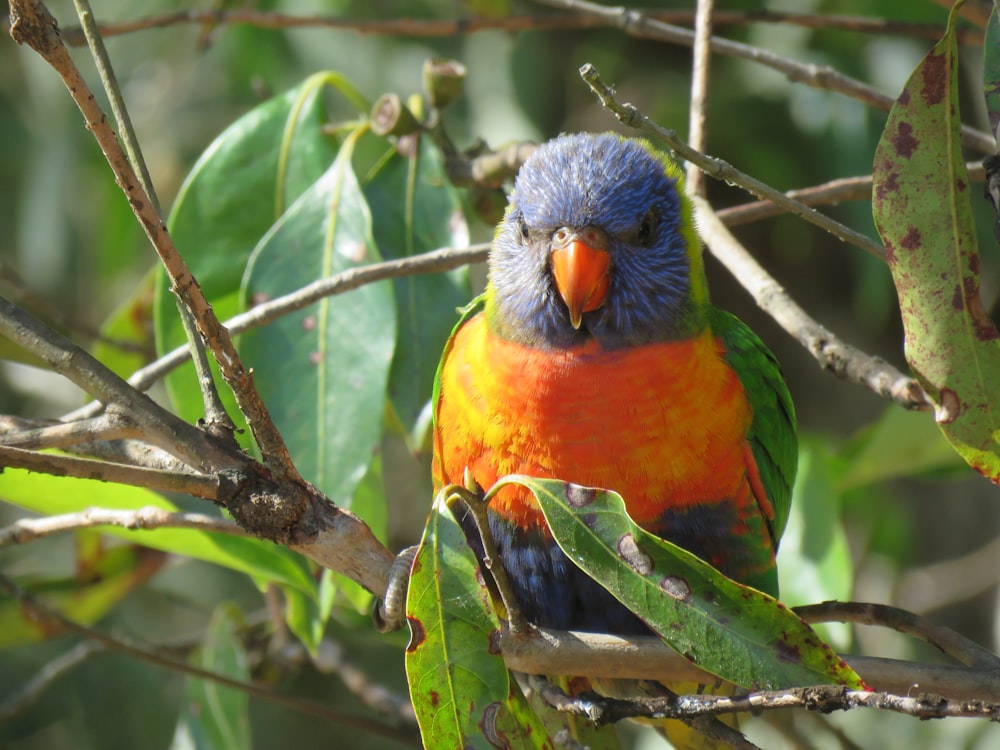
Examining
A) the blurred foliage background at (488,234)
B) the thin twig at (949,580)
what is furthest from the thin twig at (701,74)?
the thin twig at (949,580)

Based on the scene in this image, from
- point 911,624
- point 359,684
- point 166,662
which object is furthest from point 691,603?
point 359,684

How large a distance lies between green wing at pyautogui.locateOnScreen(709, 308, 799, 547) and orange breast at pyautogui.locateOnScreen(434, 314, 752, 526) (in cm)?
5

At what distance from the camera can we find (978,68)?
3191 millimetres

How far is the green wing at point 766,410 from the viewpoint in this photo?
1.87m

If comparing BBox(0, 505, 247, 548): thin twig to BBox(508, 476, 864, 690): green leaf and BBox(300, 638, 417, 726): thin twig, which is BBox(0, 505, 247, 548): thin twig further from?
BBox(300, 638, 417, 726): thin twig

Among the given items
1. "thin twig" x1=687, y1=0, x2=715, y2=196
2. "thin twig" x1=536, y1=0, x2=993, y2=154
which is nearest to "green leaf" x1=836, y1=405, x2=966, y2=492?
"thin twig" x1=536, y1=0, x2=993, y2=154

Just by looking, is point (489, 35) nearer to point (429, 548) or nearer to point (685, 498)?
point (685, 498)

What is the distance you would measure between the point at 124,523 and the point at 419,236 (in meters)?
0.95

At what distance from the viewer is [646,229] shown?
1896 mm

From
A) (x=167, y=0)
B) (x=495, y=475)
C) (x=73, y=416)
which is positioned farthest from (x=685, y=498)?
(x=167, y=0)

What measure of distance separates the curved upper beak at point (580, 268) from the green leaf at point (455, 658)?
641 millimetres

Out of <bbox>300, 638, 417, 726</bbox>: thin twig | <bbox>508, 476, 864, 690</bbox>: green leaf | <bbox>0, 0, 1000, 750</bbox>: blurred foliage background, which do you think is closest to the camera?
<bbox>508, 476, 864, 690</bbox>: green leaf

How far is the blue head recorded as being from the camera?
180 cm

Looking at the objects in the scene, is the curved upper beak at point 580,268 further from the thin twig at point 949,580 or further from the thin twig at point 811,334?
the thin twig at point 949,580
